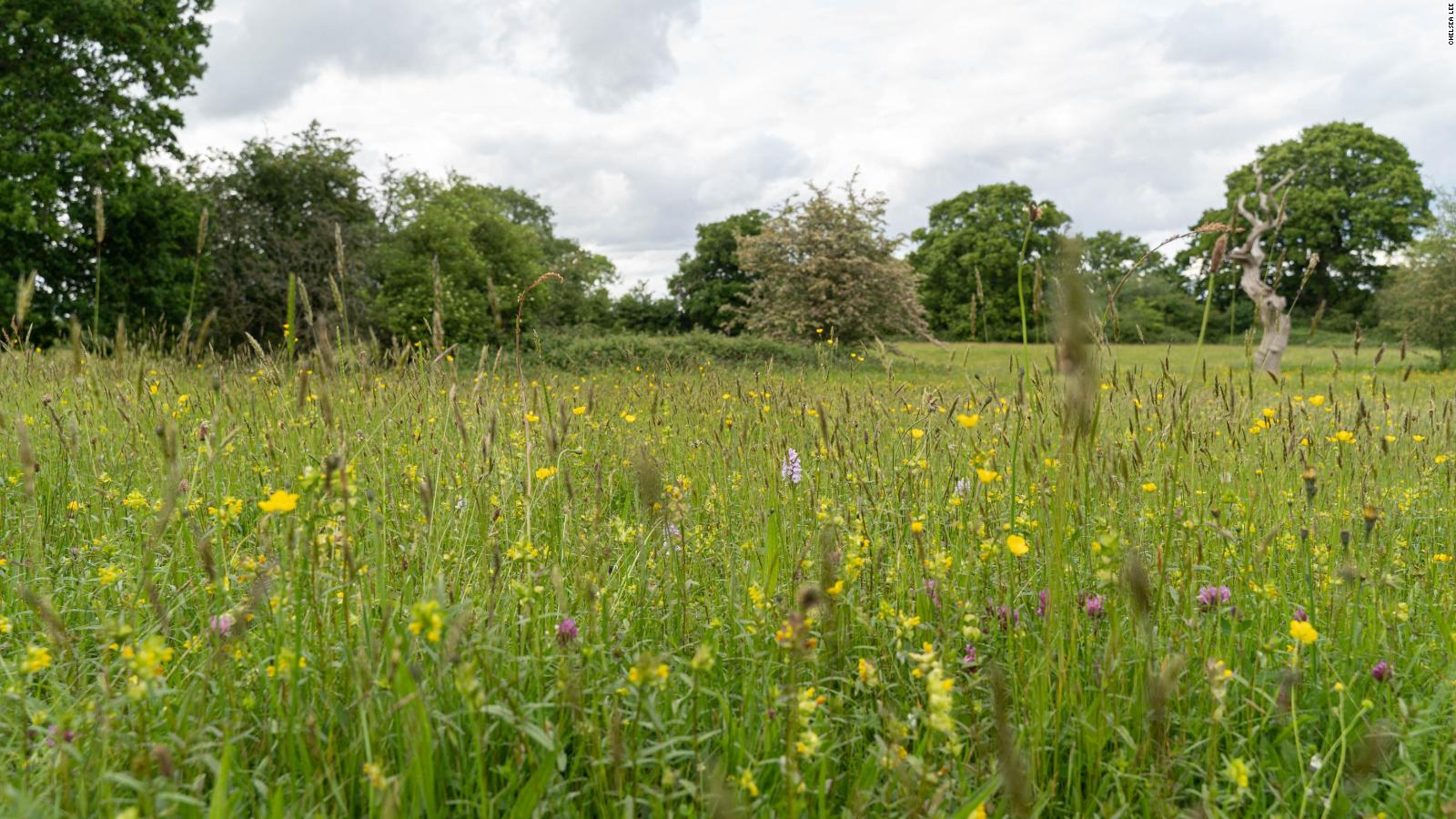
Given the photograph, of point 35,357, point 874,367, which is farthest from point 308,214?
point 35,357

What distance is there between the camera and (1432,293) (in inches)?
865

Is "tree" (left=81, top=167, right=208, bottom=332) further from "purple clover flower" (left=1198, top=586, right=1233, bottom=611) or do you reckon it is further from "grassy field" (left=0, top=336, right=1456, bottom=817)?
"purple clover flower" (left=1198, top=586, right=1233, bottom=611)

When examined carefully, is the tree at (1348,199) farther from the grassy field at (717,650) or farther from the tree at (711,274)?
the grassy field at (717,650)

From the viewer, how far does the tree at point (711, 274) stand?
141ft

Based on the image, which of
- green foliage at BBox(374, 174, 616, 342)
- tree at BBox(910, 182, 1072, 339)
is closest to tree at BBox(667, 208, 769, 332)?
tree at BBox(910, 182, 1072, 339)

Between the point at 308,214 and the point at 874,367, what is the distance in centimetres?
1486

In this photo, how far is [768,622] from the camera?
1845mm

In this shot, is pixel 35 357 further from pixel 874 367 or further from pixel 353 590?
pixel 874 367

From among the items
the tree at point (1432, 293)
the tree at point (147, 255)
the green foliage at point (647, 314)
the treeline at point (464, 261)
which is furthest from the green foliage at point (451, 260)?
the tree at point (1432, 293)

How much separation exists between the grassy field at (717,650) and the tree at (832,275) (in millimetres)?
20669

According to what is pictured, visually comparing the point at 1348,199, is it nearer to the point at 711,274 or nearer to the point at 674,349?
the point at 711,274

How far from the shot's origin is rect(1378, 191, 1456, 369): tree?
→ 70.1 ft

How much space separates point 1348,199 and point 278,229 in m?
41.0

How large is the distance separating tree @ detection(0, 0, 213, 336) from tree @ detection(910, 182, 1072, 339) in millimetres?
33084
